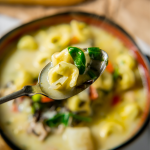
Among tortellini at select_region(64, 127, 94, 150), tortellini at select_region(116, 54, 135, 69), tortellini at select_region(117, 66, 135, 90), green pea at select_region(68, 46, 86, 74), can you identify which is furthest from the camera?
tortellini at select_region(116, 54, 135, 69)

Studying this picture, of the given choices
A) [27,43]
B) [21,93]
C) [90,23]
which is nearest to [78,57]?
[21,93]

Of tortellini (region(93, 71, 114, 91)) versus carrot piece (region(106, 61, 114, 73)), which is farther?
carrot piece (region(106, 61, 114, 73))

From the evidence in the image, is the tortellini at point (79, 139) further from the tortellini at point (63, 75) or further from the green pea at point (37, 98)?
the tortellini at point (63, 75)

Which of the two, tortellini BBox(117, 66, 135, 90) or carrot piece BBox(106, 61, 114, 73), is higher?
carrot piece BBox(106, 61, 114, 73)

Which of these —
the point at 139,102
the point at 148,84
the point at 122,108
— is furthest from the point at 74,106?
the point at 148,84

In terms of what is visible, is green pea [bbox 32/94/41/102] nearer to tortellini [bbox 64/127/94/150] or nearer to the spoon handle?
tortellini [bbox 64/127/94/150]

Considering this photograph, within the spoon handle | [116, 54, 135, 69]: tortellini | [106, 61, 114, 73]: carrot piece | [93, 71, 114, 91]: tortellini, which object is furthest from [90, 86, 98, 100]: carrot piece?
the spoon handle

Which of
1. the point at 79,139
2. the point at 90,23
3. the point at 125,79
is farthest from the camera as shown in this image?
the point at 90,23

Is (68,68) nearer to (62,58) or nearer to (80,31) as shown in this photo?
(62,58)

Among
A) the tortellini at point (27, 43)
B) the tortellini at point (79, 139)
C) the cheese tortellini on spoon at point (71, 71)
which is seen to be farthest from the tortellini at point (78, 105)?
the tortellini at point (27, 43)
